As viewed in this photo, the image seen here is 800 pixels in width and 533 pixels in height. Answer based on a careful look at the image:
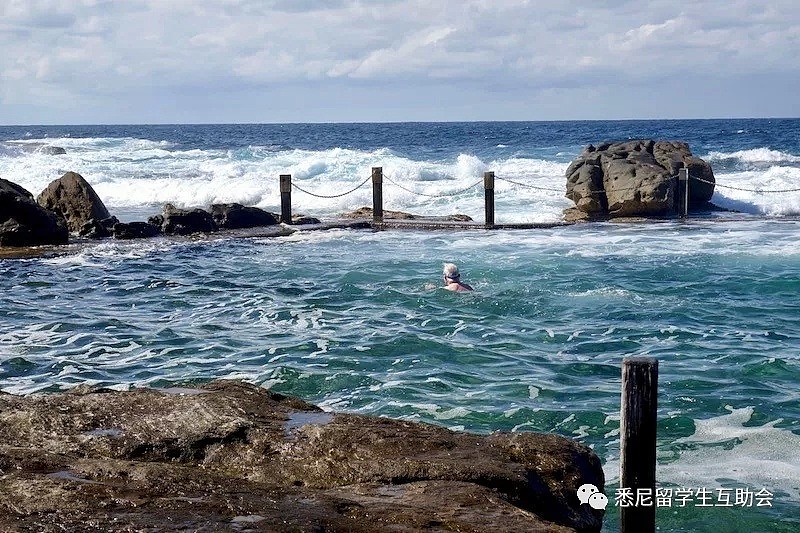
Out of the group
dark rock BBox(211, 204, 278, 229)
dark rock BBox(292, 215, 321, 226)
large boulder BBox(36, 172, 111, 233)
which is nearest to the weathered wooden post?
dark rock BBox(292, 215, 321, 226)

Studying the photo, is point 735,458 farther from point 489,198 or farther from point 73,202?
point 73,202

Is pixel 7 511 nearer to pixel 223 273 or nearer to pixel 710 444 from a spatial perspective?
pixel 710 444

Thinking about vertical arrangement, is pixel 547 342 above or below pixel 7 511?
below

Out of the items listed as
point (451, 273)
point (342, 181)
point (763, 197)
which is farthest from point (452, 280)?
point (342, 181)

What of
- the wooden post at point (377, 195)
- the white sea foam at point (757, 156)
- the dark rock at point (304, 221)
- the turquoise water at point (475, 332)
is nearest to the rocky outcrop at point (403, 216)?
the wooden post at point (377, 195)

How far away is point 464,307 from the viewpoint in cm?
1253

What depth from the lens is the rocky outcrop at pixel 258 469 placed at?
3736 millimetres

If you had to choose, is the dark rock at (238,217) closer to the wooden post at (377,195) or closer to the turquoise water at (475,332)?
the turquoise water at (475,332)

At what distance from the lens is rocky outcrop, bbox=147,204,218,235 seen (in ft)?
62.7

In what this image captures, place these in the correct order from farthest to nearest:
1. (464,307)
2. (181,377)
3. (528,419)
→ (464,307), (181,377), (528,419)

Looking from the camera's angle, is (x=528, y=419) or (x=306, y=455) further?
(x=528, y=419)

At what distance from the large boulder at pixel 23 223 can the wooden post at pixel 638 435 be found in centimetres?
1436

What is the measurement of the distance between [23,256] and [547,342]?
9.97 m

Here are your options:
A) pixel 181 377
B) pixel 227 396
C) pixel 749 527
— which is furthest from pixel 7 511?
pixel 181 377
